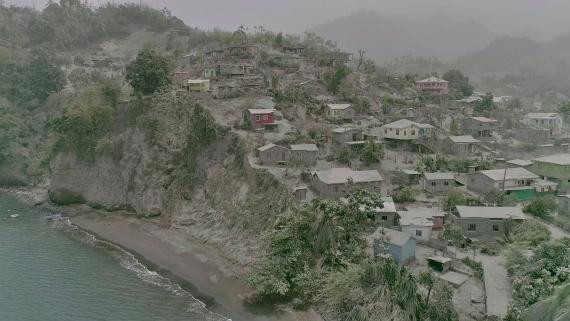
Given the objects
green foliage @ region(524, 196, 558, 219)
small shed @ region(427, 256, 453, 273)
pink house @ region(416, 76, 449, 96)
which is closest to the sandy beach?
small shed @ region(427, 256, 453, 273)

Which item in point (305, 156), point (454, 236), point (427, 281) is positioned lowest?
point (427, 281)

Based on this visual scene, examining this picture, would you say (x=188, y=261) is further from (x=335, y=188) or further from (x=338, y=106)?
(x=338, y=106)

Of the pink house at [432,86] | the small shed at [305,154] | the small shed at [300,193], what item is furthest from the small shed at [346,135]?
the pink house at [432,86]

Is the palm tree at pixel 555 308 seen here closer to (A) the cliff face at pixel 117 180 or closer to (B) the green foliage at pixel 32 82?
(A) the cliff face at pixel 117 180

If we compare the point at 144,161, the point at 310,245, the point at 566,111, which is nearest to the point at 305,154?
the point at 310,245

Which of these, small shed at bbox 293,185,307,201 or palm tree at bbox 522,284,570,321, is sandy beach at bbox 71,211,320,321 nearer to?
small shed at bbox 293,185,307,201

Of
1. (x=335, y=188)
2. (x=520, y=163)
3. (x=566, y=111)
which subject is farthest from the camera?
(x=566, y=111)

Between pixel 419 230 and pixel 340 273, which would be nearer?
pixel 340 273
